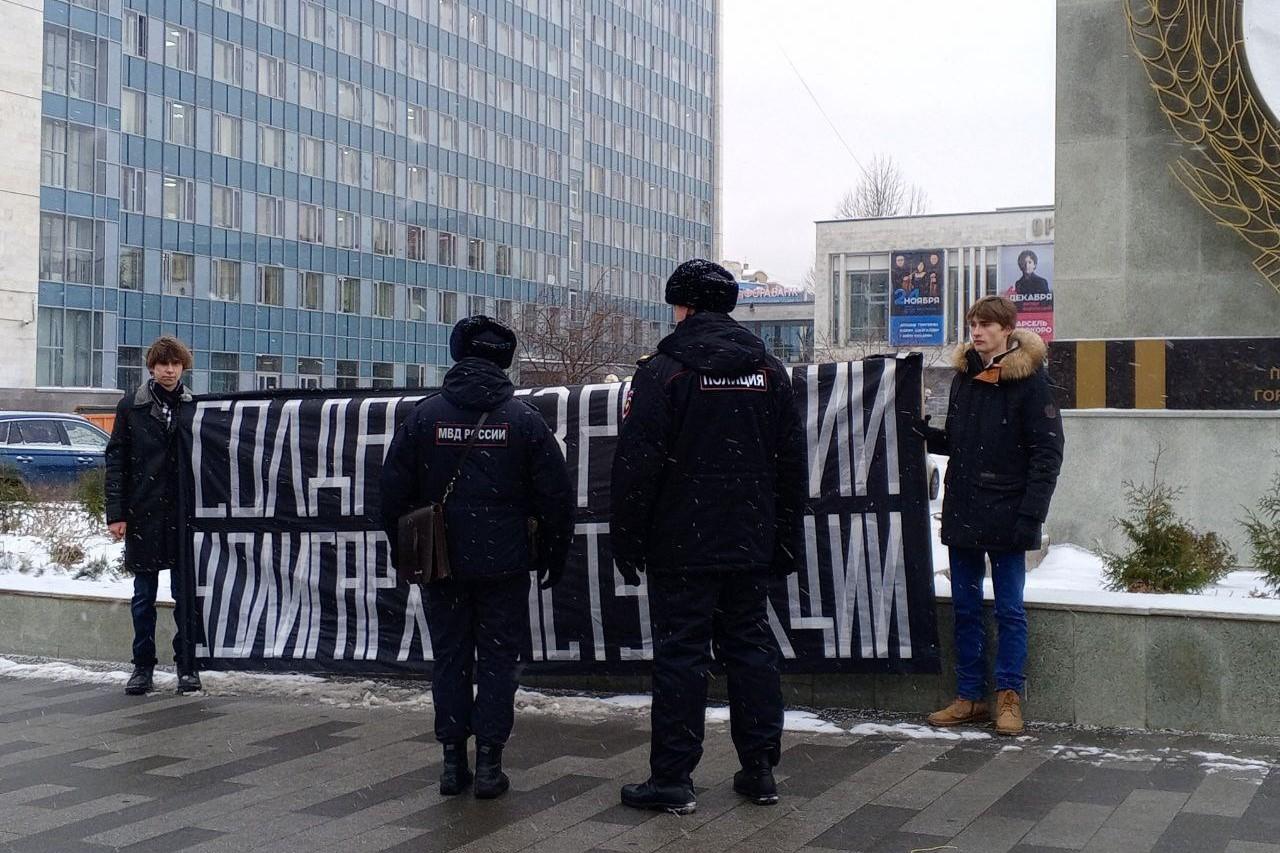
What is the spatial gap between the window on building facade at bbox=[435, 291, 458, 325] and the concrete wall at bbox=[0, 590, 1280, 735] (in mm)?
65786

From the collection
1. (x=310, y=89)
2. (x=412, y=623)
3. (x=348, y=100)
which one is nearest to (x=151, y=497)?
(x=412, y=623)

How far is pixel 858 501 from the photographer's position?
6.82m

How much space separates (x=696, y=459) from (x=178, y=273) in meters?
55.0

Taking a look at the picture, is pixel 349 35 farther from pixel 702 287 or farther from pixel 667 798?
pixel 667 798

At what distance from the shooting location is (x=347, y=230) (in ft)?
214

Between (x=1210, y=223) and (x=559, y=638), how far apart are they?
6.57 metres

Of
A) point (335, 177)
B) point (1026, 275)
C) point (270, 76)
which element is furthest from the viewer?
point (1026, 275)

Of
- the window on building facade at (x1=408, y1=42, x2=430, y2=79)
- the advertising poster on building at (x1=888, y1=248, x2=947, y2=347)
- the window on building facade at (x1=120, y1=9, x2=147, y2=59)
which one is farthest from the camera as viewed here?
the advertising poster on building at (x1=888, y1=248, x2=947, y2=347)

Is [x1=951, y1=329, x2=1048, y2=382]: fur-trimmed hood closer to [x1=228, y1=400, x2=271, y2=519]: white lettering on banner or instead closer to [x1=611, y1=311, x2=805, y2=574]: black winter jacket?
[x1=611, y1=311, x2=805, y2=574]: black winter jacket

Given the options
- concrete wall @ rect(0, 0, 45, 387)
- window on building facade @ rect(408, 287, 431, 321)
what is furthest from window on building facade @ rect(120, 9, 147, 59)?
window on building facade @ rect(408, 287, 431, 321)

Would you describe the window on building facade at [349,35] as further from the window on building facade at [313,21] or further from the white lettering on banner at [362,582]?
the white lettering on banner at [362,582]

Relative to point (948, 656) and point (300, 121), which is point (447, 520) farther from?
point (300, 121)

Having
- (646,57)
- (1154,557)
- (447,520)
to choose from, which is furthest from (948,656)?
(646,57)

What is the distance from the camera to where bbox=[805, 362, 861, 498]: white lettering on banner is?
6.85 meters
